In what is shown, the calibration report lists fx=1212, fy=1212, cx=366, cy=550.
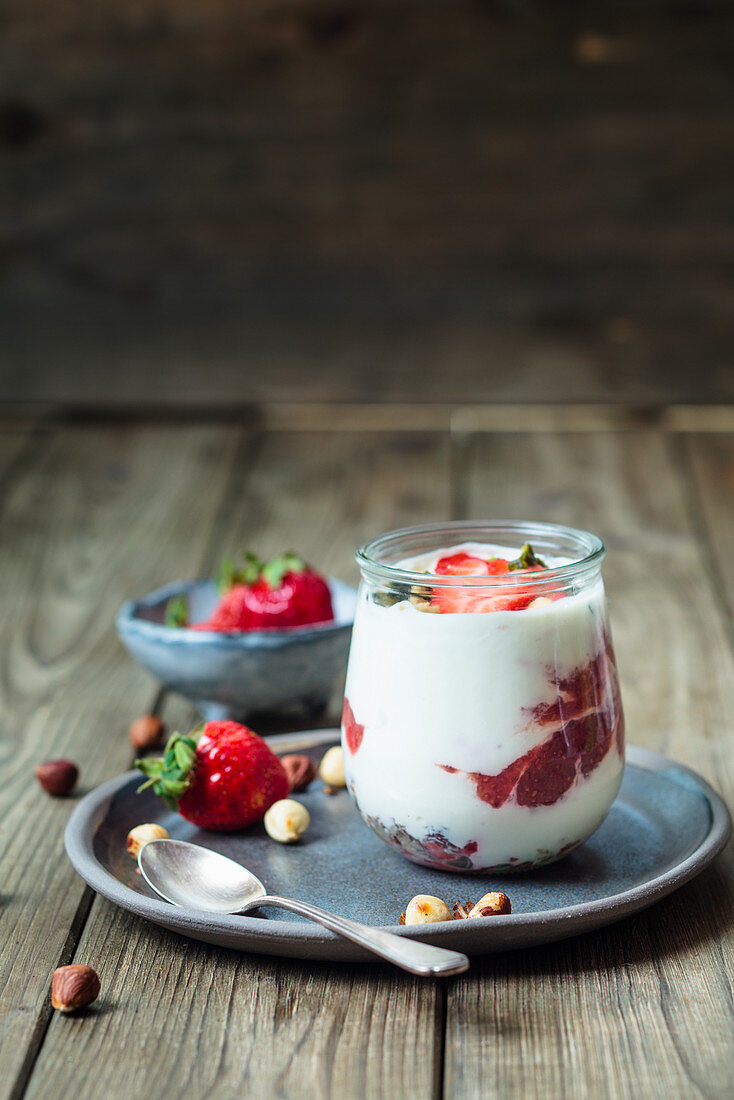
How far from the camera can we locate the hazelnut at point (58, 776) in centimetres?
99

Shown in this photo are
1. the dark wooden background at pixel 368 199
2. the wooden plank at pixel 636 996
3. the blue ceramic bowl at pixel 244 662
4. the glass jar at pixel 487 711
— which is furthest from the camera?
the dark wooden background at pixel 368 199

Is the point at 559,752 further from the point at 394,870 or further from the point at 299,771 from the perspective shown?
the point at 299,771

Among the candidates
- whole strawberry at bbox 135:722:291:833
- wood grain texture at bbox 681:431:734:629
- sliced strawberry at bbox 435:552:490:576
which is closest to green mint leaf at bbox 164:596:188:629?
whole strawberry at bbox 135:722:291:833

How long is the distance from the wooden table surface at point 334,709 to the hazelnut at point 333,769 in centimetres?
20

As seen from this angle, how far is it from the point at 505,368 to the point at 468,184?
0.38 m

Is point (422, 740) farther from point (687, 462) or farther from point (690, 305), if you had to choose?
point (690, 305)

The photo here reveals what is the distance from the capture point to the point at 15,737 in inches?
44.4

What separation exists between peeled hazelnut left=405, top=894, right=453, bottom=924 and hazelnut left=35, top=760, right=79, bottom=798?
39 centimetres

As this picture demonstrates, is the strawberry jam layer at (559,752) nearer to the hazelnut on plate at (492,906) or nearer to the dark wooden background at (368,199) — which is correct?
the hazelnut on plate at (492,906)

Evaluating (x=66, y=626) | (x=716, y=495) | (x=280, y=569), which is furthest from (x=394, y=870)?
(x=716, y=495)

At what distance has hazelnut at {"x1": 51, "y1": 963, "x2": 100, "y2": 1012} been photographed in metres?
0.66

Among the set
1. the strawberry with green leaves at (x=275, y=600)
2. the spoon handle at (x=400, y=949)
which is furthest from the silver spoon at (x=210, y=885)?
the strawberry with green leaves at (x=275, y=600)

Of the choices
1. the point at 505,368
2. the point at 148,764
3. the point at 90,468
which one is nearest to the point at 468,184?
the point at 505,368

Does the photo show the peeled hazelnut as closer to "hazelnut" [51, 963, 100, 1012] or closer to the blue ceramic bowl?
"hazelnut" [51, 963, 100, 1012]
